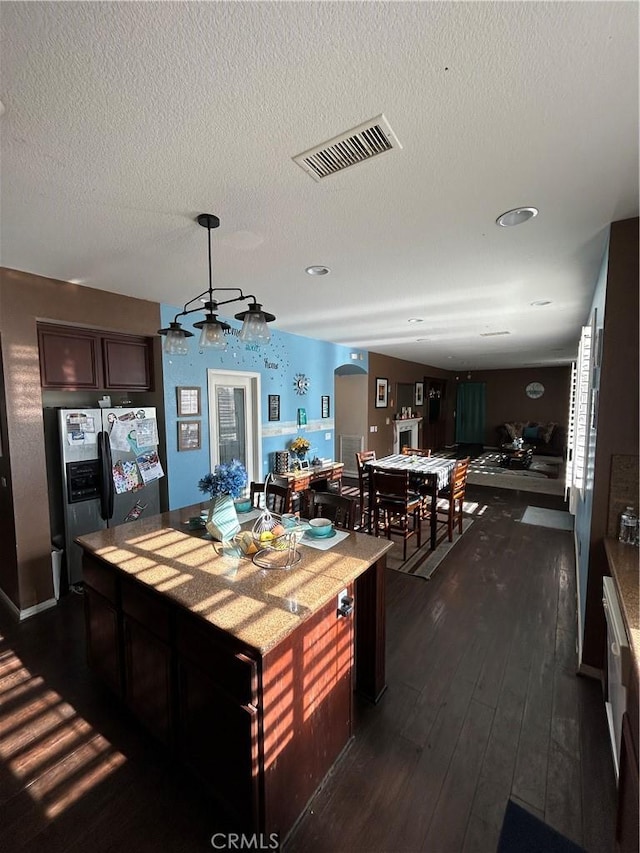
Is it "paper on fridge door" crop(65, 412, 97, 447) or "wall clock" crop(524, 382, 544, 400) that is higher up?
"wall clock" crop(524, 382, 544, 400)

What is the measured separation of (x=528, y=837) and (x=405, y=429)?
7405mm

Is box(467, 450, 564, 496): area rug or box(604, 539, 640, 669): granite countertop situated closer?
box(604, 539, 640, 669): granite countertop

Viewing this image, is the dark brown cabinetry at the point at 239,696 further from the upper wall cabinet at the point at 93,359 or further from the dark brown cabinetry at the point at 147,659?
the upper wall cabinet at the point at 93,359

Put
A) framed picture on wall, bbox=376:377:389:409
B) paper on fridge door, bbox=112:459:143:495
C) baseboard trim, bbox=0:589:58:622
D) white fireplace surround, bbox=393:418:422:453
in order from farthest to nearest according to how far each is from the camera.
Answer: white fireplace surround, bbox=393:418:422:453 → framed picture on wall, bbox=376:377:389:409 → paper on fridge door, bbox=112:459:143:495 → baseboard trim, bbox=0:589:58:622

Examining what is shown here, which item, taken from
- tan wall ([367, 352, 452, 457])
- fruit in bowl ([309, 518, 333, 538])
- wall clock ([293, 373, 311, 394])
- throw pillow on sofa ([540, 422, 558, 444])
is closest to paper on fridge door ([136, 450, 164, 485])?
fruit in bowl ([309, 518, 333, 538])

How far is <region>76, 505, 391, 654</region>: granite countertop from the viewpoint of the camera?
127cm

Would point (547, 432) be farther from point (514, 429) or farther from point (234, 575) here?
point (234, 575)

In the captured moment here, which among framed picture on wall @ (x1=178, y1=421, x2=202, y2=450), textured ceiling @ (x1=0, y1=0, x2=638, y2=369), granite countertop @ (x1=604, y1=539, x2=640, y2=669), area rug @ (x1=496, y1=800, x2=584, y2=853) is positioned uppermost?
textured ceiling @ (x1=0, y1=0, x2=638, y2=369)

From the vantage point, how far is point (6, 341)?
8.27 ft

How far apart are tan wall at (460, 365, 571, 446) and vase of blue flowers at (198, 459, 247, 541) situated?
A: 35.1 ft

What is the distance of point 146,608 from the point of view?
158cm

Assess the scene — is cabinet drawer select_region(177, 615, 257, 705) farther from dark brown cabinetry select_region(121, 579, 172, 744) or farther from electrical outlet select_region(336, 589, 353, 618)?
electrical outlet select_region(336, 589, 353, 618)

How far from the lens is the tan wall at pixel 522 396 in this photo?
1011 centimetres

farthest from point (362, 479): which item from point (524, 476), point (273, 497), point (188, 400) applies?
point (524, 476)
